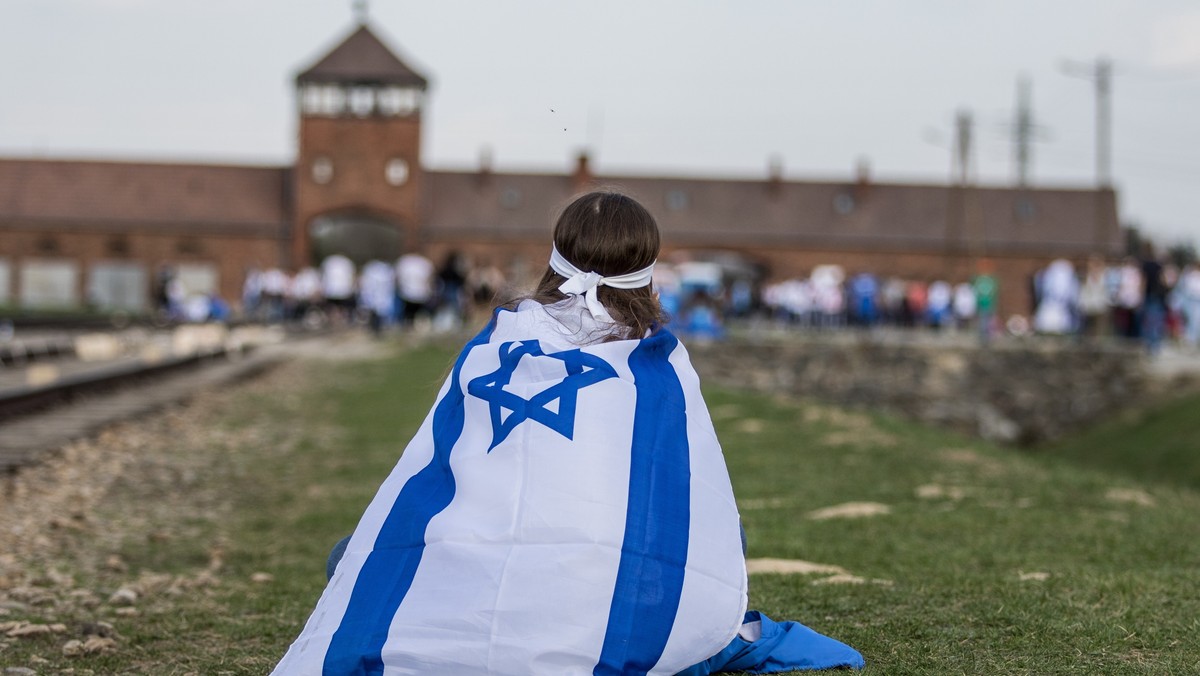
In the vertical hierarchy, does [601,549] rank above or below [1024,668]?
above

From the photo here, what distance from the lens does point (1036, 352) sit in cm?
2980

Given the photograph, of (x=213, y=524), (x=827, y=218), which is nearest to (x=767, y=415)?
(x=213, y=524)

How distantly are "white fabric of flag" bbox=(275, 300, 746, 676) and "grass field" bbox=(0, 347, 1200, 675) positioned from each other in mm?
428

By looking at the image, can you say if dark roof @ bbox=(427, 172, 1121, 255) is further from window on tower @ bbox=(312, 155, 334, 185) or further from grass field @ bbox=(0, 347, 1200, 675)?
grass field @ bbox=(0, 347, 1200, 675)

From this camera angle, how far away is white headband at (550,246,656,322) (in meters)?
4.05

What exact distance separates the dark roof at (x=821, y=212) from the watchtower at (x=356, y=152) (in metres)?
3.21

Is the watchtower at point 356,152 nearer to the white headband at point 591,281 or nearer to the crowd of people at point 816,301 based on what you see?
the crowd of people at point 816,301

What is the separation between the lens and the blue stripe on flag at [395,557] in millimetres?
3607

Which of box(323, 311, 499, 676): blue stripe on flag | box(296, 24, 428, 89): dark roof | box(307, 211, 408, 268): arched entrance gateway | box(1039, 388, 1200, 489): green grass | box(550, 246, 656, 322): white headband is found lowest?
box(1039, 388, 1200, 489): green grass

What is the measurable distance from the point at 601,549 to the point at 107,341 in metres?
18.6

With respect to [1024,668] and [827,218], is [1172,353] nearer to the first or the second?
[1024,668]

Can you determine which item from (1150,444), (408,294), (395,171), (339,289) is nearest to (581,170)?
(395,171)

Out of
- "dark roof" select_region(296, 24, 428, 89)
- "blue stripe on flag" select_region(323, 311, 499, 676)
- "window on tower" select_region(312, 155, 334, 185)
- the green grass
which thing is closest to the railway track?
"blue stripe on flag" select_region(323, 311, 499, 676)

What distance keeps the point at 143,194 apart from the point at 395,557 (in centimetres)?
5675
